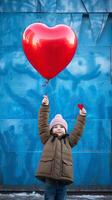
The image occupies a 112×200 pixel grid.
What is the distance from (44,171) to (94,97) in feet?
9.65

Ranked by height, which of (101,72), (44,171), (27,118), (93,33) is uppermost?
(93,33)

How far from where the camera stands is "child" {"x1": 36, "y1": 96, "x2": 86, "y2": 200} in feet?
17.6

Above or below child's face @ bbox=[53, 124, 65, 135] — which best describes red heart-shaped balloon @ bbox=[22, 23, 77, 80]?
above

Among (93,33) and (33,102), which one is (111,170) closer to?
(33,102)

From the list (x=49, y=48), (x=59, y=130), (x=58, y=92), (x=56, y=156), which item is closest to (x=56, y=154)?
(x=56, y=156)

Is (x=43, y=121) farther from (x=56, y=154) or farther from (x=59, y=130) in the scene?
(x=56, y=154)

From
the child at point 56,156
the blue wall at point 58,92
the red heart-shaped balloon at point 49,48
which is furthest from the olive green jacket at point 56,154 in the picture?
the blue wall at point 58,92

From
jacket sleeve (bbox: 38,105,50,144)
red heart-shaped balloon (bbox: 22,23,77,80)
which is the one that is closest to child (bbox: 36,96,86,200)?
jacket sleeve (bbox: 38,105,50,144)

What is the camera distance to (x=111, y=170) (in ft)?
26.7

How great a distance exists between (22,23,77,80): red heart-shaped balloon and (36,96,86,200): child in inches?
17.1

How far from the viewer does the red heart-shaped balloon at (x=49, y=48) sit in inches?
224

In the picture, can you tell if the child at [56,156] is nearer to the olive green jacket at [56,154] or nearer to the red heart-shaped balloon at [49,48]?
the olive green jacket at [56,154]

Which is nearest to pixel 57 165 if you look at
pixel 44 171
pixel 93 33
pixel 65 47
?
pixel 44 171

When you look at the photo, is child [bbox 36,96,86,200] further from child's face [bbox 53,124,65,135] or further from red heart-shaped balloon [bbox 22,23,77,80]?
red heart-shaped balloon [bbox 22,23,77,80]
